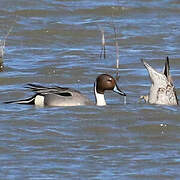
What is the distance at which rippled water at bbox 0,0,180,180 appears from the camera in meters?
7.95

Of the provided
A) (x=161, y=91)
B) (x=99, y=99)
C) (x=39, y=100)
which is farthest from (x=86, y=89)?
(x=161, y=91)

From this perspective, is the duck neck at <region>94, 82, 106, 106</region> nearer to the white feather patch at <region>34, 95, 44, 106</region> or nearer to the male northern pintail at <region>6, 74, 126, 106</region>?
the male northern pintail at <region>6, 74, 126, 106</region>

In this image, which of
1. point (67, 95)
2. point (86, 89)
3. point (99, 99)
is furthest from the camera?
point (86, 89)

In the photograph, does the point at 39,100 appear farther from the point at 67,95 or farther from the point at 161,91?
the point at 161,91

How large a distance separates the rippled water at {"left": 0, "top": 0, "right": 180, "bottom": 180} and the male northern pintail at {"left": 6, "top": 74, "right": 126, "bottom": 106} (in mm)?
223

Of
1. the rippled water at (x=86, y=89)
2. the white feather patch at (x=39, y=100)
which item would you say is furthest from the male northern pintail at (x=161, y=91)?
the white feather patch at (x=39, y=100)

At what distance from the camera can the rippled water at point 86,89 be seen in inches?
313

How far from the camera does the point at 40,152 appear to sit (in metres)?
8.25

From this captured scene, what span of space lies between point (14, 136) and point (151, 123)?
1.37m

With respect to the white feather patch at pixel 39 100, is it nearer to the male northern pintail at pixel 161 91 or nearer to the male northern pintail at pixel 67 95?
the male northern pintail at pixel 67 95

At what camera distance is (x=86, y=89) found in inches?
444

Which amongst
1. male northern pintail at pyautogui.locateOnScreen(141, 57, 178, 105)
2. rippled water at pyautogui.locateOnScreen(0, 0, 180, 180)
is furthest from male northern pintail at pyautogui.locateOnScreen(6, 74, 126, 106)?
male northern pintail at pyautogui.locateOnScreen(141, 57, 178, 105)

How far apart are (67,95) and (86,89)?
998 millimetres

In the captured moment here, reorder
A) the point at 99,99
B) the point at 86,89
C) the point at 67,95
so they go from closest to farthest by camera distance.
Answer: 1. the point at 67,95
2. the point at 99,99
3. the point at 86,89
